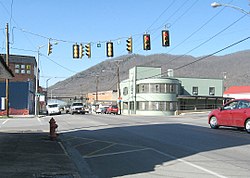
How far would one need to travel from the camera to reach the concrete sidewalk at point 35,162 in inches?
332

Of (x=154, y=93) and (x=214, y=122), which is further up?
(x=154, y=93)

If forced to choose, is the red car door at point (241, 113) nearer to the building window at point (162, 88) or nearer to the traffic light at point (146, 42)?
the traffic light at point (146, 42)

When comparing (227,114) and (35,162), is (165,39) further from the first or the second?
(35,162)

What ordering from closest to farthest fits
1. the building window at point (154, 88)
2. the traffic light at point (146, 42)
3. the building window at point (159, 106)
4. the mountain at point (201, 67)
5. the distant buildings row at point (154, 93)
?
the traffic light at point (146, 42), the distant buildings row at point (154, 93), the building window at point (159, 106), the building window at point (154, 88), the mountain at point (201, 67)

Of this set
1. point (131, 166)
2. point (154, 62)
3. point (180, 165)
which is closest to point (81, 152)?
point (131, 166)

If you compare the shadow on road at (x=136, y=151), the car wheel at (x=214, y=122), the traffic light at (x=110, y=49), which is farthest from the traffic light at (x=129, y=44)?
the shadow on road at (x=136, y=151)

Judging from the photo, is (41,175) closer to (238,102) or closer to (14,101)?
(238,102)

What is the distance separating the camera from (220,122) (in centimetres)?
2028

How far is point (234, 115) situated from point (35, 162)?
39.7 ft

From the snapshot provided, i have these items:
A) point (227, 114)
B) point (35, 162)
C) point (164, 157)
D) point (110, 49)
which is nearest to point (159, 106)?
point (110, 49)

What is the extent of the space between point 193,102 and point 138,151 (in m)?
58.5

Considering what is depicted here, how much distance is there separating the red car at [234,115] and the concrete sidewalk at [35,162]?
9.54 m

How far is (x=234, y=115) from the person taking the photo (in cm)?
1911

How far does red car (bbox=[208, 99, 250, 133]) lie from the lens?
18375 millimetres
